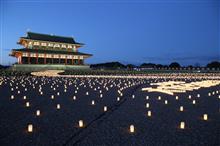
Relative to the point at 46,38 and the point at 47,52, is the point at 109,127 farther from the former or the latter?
the point at 46,38

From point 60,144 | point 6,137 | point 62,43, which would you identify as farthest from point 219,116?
point 62,43

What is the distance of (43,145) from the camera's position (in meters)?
6.47

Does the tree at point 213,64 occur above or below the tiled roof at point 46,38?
below

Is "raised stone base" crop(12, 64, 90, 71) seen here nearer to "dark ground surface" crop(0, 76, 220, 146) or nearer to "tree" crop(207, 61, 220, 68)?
"dark ground surface" crop(0, 76, 220, 146)

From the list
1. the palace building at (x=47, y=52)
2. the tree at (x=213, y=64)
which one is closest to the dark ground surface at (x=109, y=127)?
the palace building at (x=47, y=52)

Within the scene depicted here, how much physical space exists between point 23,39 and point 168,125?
186 feet

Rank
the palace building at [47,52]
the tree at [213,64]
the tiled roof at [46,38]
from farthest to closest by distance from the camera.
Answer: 1. the tree at [213,64]
2. the tiled roof at [46,38]
3. the palace building at [47,52]

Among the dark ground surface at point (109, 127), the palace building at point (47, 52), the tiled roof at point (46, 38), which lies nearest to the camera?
the dark ground surface at point (109, 127)

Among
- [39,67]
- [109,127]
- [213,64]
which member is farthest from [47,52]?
[213,64]

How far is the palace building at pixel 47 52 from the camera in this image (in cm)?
5781

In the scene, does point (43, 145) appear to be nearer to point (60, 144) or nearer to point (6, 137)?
point (60, 144)

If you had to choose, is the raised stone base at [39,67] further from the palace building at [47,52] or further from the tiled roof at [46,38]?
the tiled roof at [46,38]

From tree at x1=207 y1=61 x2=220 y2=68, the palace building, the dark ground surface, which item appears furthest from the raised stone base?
tree at x1=207 y1=61 x2=220 y2=68

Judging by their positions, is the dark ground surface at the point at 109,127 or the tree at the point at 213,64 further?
the tree at the point at 213,64
